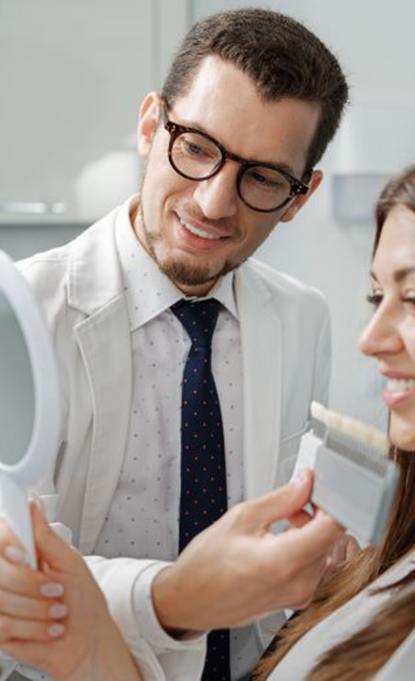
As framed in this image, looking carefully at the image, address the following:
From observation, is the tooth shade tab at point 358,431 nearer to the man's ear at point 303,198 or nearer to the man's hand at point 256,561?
the man's hand at point 256,561

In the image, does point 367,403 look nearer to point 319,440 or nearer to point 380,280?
point 380,280

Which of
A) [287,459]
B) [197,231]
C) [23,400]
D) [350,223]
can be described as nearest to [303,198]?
[197,231]

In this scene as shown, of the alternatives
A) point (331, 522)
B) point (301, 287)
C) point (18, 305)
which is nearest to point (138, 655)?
point (331, 522)

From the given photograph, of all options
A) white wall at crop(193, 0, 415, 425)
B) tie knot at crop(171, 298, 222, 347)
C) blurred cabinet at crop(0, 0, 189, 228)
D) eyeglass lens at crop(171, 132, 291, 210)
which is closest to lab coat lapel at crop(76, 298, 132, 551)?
tie knot at crop(171, 298, 222, 347)

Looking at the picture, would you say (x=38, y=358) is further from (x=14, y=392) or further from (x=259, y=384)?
(x=259, y=384)

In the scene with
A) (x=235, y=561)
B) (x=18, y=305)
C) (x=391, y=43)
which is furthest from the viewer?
(x=391, y=43)

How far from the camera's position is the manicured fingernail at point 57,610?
0.94m

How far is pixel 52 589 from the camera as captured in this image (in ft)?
3.04

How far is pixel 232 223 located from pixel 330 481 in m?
0.61

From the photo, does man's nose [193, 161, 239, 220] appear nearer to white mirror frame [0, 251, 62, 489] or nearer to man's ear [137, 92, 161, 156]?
man's ear [137, 92, 161, 156]

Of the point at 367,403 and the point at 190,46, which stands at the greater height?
the point at 190,46

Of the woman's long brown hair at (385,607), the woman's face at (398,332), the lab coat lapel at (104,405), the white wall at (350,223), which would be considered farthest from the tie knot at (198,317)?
the white wall at (350,223)

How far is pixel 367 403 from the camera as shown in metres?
2.76

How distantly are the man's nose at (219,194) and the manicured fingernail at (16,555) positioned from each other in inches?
22.0
